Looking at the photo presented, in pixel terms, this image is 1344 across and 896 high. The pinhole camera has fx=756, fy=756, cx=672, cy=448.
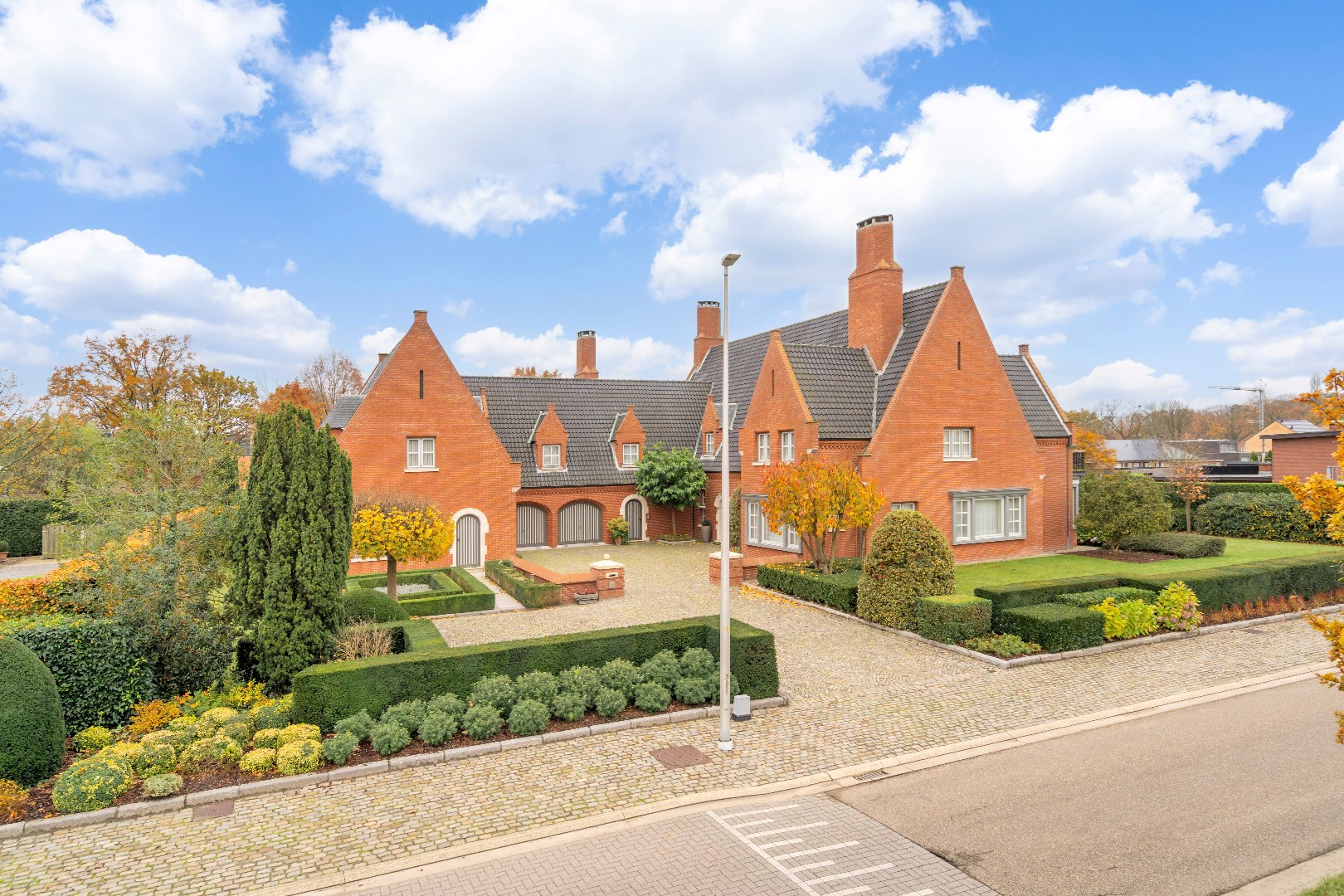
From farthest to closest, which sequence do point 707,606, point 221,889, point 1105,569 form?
point 1105,569
point 707,606
point 221,889

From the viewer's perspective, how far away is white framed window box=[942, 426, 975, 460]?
30047 mm

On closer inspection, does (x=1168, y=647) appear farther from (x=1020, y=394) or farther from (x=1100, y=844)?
(x=1020, y=394)

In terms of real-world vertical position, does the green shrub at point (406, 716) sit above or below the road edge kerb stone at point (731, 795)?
above

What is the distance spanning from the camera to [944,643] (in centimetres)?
1836

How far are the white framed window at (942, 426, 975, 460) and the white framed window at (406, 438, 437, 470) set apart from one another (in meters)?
20.5

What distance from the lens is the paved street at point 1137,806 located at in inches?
344

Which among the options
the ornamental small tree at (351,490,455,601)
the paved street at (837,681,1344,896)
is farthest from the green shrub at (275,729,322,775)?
the ornamental small tree at (351,490,455,601)

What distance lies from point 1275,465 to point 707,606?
132 feet

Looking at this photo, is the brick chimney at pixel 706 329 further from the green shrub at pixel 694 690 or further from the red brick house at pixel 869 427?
the green shrub at pixel 694 690

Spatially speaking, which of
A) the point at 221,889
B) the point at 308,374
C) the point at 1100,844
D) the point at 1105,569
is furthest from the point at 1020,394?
the point at 308,374

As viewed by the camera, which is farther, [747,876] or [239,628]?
[239,628]

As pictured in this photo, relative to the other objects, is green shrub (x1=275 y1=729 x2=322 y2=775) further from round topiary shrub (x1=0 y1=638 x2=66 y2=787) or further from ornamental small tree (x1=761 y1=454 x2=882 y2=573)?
ornamental small tree (x1=761 y1=454 x2=882 y2=573)

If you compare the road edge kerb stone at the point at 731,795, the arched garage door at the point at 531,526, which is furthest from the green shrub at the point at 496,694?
the arched garage door at the point at 531,526

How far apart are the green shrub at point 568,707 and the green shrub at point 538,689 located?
13 cm
